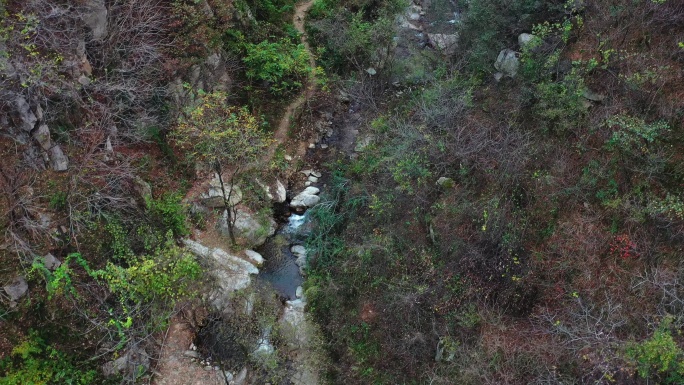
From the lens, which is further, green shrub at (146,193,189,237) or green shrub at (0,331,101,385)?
green shrub at (146,193,189,237)

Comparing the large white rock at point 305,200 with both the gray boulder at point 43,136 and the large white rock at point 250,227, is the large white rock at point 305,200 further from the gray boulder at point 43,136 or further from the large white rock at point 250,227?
the gray boulder at point 43,136

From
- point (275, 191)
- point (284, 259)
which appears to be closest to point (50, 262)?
point (284, 259)

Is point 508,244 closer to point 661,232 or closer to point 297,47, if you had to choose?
point 661,232

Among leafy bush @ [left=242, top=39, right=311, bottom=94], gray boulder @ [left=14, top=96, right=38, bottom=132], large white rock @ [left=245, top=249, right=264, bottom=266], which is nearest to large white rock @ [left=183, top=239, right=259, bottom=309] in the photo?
large white rock @ [left=245, top=249, right=264, bottom=266]

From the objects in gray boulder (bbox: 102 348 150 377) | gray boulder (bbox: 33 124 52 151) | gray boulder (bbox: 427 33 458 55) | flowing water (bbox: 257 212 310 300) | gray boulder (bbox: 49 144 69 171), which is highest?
gray boulder (bbox: 33 124 52 151)

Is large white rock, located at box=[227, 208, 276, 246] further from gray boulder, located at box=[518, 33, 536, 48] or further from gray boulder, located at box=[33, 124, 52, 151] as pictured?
gray boulder, located at box=[518, 33, 536, 48]

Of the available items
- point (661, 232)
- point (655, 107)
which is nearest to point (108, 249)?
point (661, 232)

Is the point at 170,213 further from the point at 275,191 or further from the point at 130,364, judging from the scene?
the point at 130,364

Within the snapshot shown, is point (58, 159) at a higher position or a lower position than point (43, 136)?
lower

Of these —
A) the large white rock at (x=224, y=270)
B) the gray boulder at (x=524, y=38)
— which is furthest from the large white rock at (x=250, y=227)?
the gray boulder at (x=524, y=38)
